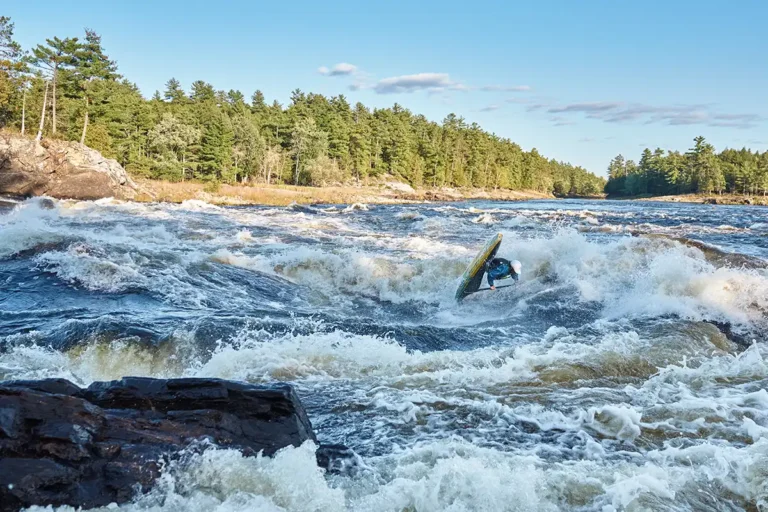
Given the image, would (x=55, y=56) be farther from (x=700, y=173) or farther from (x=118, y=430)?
(x=700, y=173)

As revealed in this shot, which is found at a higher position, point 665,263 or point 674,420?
point 665,263

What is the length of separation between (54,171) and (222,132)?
2692cm

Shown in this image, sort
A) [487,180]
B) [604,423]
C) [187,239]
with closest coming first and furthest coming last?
[604,423], [187,239], [487,180]

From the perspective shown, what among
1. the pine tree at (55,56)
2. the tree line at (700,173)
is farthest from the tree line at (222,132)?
the tree line at (700,173)

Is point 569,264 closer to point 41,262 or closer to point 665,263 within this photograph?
point 665,263

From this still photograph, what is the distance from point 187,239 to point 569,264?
12641 millimetres

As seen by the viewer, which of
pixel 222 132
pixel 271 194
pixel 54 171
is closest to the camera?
pixel 54 171

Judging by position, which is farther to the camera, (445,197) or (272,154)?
(445,197)

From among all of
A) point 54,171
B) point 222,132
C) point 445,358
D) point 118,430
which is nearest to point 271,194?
point 222,132

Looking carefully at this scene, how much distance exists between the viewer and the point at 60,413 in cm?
337

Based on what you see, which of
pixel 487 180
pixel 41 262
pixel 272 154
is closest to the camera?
pixel 41 262

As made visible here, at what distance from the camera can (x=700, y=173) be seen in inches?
3991

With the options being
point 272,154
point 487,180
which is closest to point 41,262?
point 272,154

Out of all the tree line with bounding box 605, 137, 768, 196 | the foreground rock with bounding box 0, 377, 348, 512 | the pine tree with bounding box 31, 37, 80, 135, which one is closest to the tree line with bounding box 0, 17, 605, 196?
the pine tree with bounding box 31, 37, 80, 135
